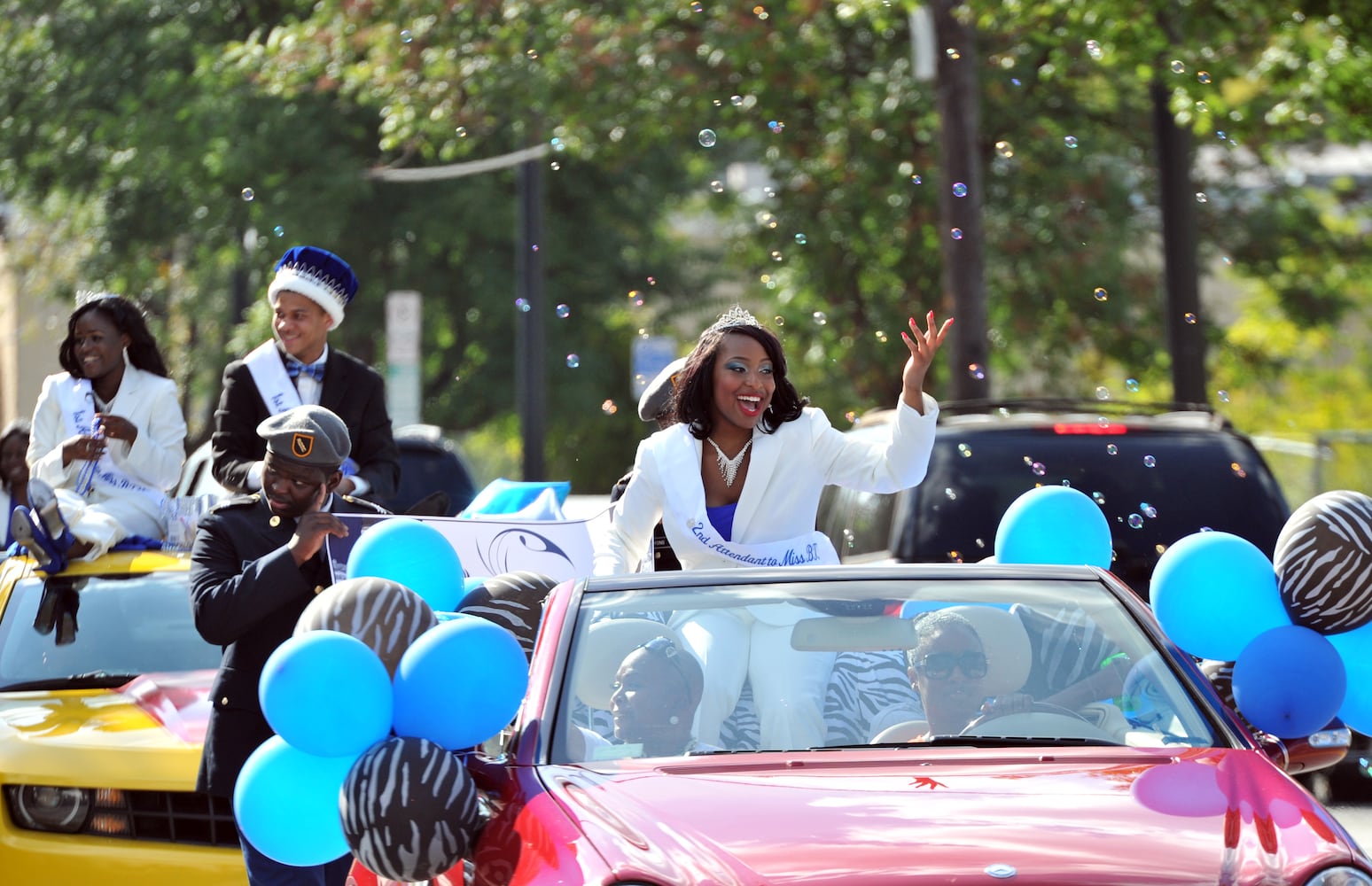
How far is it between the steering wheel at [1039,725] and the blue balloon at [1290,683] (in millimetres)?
572

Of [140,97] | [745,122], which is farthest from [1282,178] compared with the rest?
[140,97]

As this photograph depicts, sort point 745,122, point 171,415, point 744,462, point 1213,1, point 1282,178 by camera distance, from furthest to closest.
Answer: point 1282,178 < point 745,122 < point 1213,1 < point 171,415 < point 744,462

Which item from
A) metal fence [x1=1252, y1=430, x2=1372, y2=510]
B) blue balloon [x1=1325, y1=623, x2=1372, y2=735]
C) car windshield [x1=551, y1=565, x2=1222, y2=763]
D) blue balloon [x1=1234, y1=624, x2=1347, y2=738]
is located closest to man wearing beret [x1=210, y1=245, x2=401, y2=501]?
car windshield [x1=551, y1=565, x2=1222, y2=763]

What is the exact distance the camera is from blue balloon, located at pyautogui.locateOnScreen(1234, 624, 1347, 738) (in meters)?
4.77

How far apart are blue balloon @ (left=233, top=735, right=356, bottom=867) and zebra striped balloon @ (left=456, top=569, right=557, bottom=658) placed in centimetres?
97

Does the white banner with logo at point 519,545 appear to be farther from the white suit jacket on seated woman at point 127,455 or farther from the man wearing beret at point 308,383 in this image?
the white suit jacket on seated woman at point 127,455

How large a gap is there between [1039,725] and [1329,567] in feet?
3.49

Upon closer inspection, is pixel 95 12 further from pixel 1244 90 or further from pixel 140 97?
pixel 1244 90

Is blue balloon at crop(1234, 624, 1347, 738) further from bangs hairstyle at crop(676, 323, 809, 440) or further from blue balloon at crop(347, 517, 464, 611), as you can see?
blue balloon at crop(347, 517, 464, 611)

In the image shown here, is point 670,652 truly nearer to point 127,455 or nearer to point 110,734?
point 110,734

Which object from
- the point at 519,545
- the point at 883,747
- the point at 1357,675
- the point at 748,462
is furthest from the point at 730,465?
the point at 1357,675

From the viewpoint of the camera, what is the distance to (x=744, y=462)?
5.81 metres

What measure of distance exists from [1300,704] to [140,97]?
19280 mm

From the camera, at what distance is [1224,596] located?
516 centimetres
